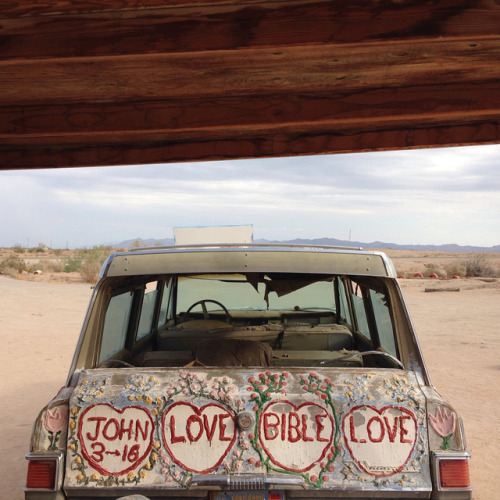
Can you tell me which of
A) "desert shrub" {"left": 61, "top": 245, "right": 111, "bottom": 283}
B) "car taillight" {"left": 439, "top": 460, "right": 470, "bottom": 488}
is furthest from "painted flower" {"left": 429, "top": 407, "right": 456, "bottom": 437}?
"desert shrub" {"left": 61, "top": 245, "right": 111, "bottom": 283}

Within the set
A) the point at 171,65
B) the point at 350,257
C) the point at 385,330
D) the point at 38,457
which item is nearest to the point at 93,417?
the point at 38,457

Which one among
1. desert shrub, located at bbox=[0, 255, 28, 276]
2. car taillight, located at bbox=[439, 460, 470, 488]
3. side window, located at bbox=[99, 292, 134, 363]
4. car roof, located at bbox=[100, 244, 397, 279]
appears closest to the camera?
car taillight, located at bbox=[439, 460, 470, 488]

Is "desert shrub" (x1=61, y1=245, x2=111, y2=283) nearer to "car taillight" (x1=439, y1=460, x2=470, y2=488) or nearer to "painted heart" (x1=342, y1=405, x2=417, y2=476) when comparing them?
"painted heart" (x1=342, y1=405, x2=417, y2=476)

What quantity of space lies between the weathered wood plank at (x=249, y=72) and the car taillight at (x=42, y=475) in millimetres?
2796

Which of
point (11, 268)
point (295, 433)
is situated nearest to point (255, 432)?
point (295, 433)

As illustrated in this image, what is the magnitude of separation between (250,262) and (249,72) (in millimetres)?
2469

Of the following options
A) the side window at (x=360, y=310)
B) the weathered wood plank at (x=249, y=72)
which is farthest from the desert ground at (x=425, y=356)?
the weathered wood plank at (x=249, y=72)

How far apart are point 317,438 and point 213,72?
10.7ft

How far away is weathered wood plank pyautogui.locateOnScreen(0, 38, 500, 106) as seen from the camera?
15.2ft

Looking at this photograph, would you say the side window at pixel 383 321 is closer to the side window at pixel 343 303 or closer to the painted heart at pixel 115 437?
the side window at pixel 343 303

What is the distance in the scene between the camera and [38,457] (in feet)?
8.68

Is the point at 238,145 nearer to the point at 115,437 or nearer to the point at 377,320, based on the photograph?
the point at 377,320

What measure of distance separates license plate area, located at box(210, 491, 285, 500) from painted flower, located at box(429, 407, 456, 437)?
2.33 feet

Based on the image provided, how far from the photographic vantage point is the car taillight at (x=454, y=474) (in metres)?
2.58
